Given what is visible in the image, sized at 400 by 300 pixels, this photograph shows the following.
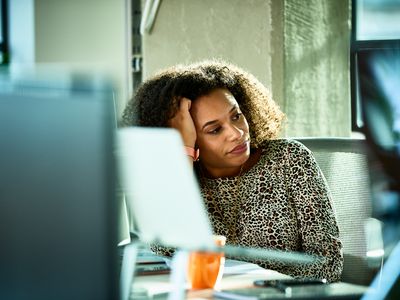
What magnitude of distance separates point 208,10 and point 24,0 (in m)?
2.11

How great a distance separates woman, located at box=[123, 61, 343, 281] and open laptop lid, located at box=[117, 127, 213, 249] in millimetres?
965

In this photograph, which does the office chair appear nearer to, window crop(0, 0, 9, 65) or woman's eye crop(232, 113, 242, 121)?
woman's eye crop(232, 113, 242, 121)

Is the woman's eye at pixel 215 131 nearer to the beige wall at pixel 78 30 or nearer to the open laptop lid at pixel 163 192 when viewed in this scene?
the open laptop lid at pixel 163 192

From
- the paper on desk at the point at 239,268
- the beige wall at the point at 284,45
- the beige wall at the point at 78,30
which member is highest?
the beige wall at the point at 78,30

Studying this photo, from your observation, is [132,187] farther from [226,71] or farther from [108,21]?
[108,21]

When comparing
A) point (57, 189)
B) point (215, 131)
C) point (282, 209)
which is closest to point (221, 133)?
point (215, 131)

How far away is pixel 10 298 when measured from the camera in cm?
65

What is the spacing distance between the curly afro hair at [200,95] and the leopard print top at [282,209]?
0.46ft

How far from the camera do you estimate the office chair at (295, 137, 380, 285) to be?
6.22ft

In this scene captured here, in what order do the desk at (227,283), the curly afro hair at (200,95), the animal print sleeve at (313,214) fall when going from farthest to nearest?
the curly afro hair at (200,95), the animal print sleeve at (313,214), the desk at (227,283)

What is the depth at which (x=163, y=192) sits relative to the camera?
0.83 meters

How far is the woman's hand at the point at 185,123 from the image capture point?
200 cm

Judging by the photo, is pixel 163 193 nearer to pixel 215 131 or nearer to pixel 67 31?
pixel 215 131

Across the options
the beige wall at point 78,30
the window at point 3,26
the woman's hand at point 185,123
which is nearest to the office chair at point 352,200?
the woman's hand at point 185,123
